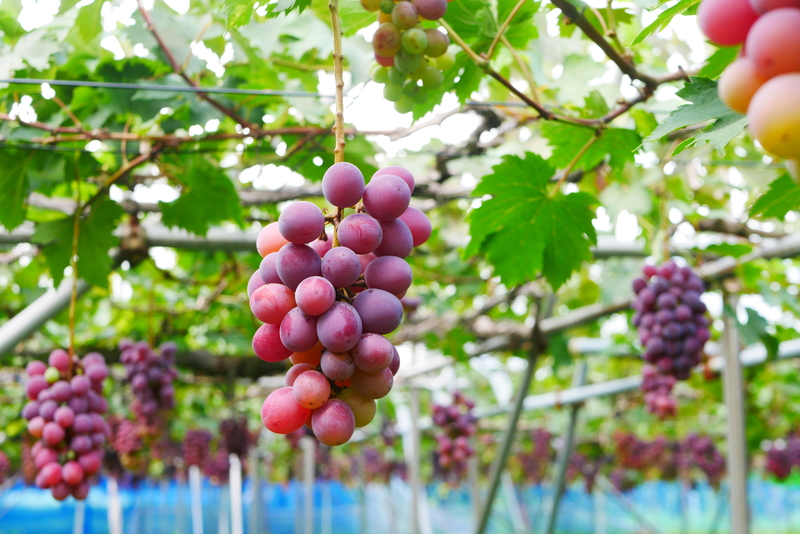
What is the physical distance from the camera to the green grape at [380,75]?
3.25ft

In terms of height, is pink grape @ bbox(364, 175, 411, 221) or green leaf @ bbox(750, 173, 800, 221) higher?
green leaf @ bbox(750, 173, 800, 221)

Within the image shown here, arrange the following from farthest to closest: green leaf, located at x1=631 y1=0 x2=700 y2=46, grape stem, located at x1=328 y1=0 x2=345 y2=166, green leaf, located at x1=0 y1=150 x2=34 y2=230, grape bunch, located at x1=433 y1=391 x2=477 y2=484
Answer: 1. grape bunch, located at x1=433 y1=391 x2=477 y2=484
2. green leaf, located at x1=0 y1=150 x2=34 y2=230
3. green leaf, located at x1=631 y1=0 x2=700 y2=46
4. grape stem, located at x1=328 y1=0 x2=345 y2=166

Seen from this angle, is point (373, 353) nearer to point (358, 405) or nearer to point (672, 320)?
point (358, 405)

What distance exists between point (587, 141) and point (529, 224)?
22cm

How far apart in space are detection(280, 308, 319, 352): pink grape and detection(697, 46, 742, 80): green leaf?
0.64m

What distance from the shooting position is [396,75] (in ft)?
3.12

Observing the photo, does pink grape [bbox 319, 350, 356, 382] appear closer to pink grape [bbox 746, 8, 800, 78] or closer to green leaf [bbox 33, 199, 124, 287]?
pink grape [bbox 746, 8, 800, 78]

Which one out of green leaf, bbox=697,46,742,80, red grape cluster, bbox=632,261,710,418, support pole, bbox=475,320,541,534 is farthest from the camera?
support pole, bbox=475,320,541,534

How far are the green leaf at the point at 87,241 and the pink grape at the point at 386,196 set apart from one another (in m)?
1.26

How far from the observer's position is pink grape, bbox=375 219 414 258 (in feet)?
2.27

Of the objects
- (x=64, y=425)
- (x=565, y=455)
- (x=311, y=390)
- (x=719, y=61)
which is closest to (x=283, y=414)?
(x=311, y=390)

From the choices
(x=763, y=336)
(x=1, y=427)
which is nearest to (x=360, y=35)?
(x=763, y=336)

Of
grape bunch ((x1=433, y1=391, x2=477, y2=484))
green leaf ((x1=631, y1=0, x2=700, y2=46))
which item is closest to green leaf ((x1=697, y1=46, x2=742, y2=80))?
green leaf ((x1=631, y1=0, x2=700, y2=46))

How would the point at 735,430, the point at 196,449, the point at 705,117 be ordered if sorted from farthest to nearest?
the point at 196,449 → the point at 735,430 → the point at 705,117
